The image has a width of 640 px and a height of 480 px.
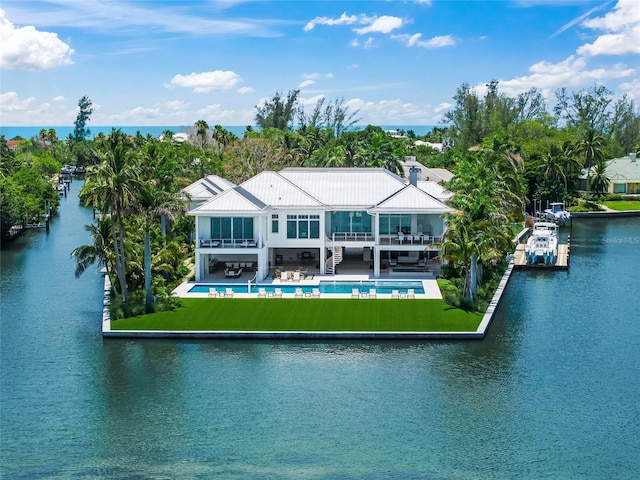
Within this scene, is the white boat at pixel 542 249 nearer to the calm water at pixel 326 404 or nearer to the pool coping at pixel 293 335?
the calm water at pixel 326 404

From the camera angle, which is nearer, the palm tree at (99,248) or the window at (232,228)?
the palm tree at (99,248)

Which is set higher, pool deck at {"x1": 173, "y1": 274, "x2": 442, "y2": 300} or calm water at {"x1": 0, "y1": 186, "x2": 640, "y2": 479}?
pool deck at {"x1": 173, "y1": 274, "x2": 442, "y2": 300}

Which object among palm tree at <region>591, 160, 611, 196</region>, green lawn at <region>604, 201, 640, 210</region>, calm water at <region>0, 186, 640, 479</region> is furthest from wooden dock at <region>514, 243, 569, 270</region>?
palm tree at <region>591, 160, 611, 196</region>

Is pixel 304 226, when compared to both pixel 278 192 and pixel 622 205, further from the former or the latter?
pixel 622 205

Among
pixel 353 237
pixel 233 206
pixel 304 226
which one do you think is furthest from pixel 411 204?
pixel 233 206

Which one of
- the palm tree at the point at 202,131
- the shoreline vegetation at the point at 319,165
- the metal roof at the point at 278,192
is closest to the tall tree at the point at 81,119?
the shoreline vegetation at the point at 319,165

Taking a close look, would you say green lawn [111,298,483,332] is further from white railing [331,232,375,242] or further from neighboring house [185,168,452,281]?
white railing [331,232,375,242]
